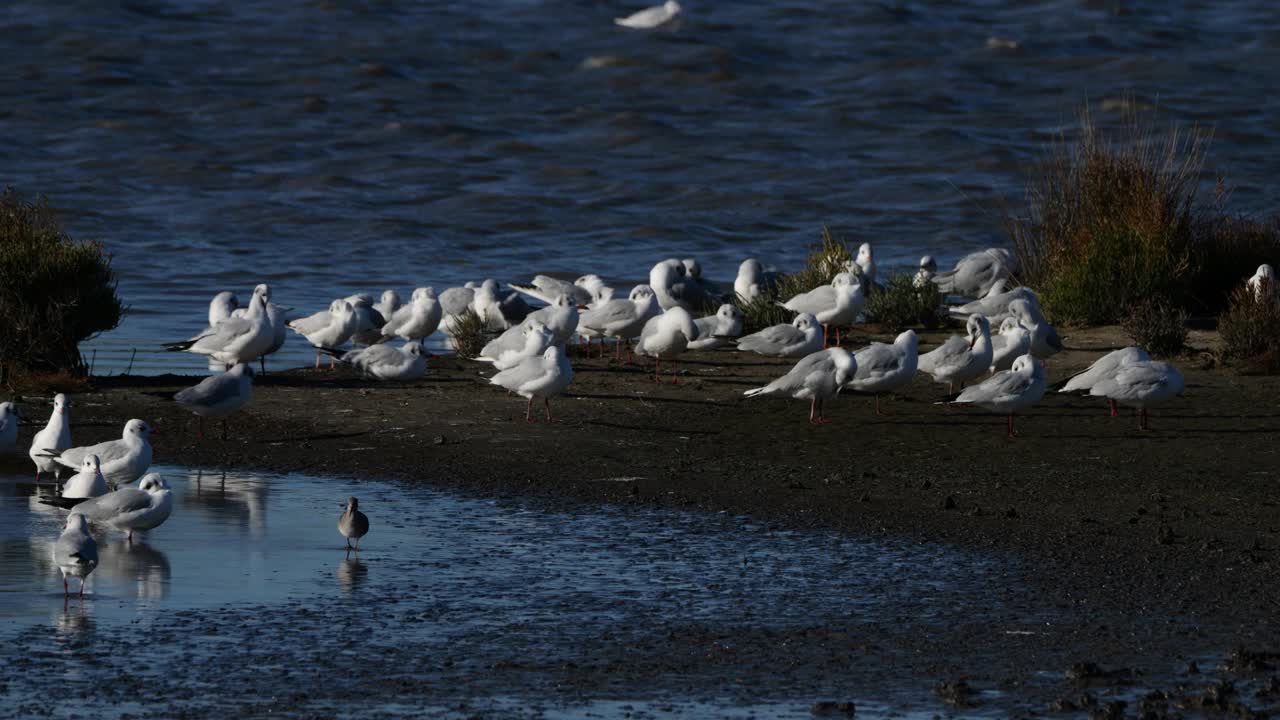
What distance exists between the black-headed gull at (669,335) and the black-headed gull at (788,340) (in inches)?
19.6

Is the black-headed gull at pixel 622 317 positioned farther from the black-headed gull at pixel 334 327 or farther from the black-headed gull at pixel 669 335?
the black-headed gull at pixel 334 327

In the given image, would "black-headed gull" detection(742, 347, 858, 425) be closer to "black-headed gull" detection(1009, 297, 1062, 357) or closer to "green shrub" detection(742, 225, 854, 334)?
"black-headed gull" detection(1009, 297, 1062, 357)

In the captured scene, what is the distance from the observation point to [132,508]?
1079cm

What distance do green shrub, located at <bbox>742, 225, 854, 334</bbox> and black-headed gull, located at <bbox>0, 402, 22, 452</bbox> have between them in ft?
31.1

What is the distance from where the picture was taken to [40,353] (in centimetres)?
1680

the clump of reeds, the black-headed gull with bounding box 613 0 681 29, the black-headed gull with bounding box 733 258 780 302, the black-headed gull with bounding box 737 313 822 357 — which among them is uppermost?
the black-headed gull with bounding box 613 0 681 29

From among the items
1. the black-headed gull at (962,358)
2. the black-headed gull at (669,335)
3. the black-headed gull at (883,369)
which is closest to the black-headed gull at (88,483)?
the black-headed gull at (883,369)

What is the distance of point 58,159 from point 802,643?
3703cm

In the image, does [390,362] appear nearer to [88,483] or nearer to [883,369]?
[883,369]

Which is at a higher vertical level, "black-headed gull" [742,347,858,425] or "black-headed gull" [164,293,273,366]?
"black-headed gull" [742,347,858,425]

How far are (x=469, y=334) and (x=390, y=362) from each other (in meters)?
3.49

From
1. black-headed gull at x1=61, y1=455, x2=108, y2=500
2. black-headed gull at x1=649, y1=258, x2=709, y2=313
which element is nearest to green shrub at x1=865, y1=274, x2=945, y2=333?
black-headed gull at x1=649, y1=258, x2=709, y2=313

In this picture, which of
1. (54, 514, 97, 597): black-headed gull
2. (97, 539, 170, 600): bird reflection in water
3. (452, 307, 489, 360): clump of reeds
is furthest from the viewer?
(452, 307, 489, 360): clump of reeds

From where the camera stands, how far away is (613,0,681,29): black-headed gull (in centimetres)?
5681
